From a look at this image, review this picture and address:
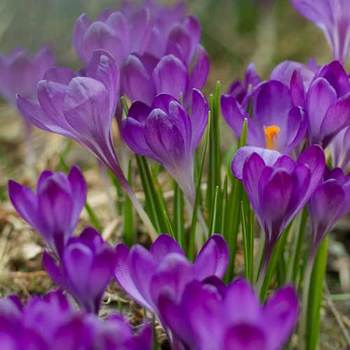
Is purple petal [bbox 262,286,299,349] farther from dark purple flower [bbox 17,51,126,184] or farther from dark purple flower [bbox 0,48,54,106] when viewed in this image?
dark purple flower [bbox 0,48,54,106]

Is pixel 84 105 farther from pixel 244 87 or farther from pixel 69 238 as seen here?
pixel 244 87

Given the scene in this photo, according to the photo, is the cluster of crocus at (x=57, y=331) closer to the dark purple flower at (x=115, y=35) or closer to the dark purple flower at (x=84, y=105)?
the dark purple flower at (x=84, y=105)

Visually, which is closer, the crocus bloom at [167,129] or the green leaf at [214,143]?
the crocus bloom at [167,129]

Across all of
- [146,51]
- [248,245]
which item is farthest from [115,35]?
[248,245]

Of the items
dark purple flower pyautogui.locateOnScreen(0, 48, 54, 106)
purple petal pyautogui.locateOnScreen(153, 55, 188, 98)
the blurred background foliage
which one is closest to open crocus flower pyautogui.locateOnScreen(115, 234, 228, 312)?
purple petal pyautogui.locateOnScreen(153, 55, 188, 98)

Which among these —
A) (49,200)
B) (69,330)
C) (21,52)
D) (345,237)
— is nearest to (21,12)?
(21,52)

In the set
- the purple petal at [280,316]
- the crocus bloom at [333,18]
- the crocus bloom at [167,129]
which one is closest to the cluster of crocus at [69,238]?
the crocus bloom at [167,129]

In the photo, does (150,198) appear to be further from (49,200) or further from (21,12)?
(21,12)
